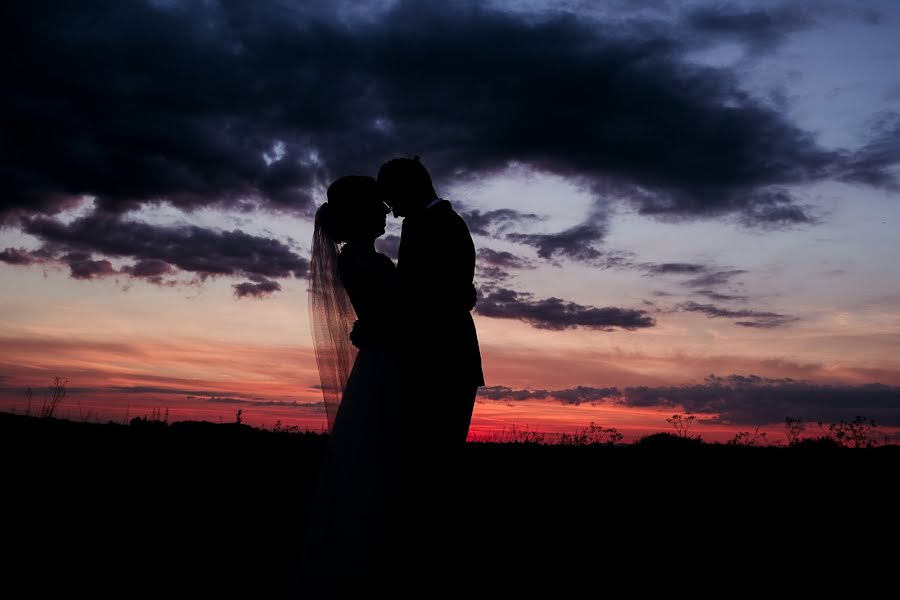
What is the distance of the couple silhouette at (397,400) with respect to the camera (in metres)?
5.05

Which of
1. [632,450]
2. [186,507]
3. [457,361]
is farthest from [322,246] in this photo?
[632,450]

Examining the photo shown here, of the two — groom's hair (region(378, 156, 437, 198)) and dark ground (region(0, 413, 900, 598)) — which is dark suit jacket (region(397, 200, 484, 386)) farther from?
dark ground (region(0, 413, 900, 598))

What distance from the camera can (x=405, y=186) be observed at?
532 centimetres

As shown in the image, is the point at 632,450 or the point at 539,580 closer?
the point at 539,580

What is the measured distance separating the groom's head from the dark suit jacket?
25 cm

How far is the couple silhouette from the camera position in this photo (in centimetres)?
505

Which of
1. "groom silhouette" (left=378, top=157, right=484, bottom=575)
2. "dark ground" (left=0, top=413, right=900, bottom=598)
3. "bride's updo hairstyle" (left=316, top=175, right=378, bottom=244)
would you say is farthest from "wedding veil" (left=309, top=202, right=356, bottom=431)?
"dark ground" (left=0, top=413, right=900, bottom=598)

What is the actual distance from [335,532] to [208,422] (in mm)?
10355

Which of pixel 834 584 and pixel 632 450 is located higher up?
pixel 632 450

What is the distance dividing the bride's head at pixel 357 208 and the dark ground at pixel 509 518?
8.67ft

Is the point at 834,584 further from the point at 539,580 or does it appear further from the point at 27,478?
the point at 27,478

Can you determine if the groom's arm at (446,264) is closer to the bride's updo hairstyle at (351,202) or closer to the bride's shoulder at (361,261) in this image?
the bride's shoulder at (361,261)

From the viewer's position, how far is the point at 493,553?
7.29 metres

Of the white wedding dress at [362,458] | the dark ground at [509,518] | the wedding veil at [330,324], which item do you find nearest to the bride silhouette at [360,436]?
the white wedding dress at [362,458]
